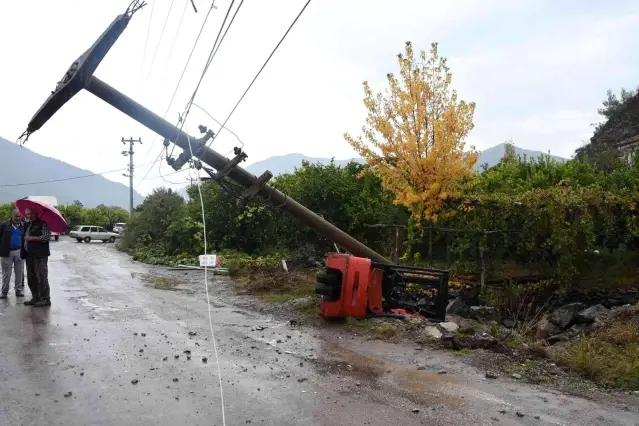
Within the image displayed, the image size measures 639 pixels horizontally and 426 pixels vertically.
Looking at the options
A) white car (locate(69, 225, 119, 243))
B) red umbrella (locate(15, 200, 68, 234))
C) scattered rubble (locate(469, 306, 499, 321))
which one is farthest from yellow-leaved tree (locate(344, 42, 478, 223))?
white car (locate(69, 225, 119, 243))

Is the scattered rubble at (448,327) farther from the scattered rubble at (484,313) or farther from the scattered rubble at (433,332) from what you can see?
the scattered rubble at (484,313)

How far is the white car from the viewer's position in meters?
43.4

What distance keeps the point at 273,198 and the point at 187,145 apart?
1.81 meters

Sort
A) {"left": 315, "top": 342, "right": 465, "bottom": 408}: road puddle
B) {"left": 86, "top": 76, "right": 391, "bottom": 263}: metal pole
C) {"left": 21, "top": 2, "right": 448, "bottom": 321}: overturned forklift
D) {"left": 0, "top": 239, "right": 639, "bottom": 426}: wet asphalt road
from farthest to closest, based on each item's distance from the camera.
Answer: {"left": 86, "top": 76, "right": 391, "bottom": 263}: metal pole < {"left": 21, "top": 2, "right": 448, "bottom": 321}: overturned forklift < {"left": 315, "top": 342, "right": 465, "bottom": 408}: road puddle < {"left": 0, "top": 239, "right": 639, "bottom": 426}: wet asphalt road

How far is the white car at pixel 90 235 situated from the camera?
43375 mm

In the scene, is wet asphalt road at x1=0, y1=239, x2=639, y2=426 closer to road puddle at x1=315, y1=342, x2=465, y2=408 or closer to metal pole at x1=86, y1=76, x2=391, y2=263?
road puddle at x1=315, y1=342, x2=465, y2=408

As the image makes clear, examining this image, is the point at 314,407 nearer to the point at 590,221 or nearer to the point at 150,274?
the point at 590,221

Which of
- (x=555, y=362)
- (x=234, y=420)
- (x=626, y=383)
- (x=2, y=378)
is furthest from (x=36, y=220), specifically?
(x=626, y=383)

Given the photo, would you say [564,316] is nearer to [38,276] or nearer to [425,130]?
[425,130]

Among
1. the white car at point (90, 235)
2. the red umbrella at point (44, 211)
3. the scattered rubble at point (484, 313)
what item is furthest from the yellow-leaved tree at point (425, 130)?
the white car at point (90, 235)

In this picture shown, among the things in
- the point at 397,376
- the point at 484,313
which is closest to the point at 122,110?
the point at 397,376

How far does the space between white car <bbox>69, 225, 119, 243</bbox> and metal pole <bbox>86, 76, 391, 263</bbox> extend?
38570 millimetres

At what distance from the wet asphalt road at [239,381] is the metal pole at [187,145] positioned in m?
2.10

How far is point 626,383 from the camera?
565cm
